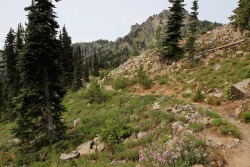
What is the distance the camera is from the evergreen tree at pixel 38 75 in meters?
14.1

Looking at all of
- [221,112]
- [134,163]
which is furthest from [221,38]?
[134,163]

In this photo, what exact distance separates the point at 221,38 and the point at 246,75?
1426 cm

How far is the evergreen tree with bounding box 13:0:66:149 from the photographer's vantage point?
14141 mm

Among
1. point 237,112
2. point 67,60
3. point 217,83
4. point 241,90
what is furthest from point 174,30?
point 67,60

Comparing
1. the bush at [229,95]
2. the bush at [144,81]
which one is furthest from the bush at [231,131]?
the bush at [144,81]

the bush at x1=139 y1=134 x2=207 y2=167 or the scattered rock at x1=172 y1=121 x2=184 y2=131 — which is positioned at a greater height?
the scattered rock at x1=172 y1=121 x2=184 y2=131

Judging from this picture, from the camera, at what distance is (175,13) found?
101 feet

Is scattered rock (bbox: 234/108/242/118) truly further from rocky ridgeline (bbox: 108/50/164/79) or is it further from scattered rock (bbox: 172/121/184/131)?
rocky ridgeline (bbox: 108/50/164/79)

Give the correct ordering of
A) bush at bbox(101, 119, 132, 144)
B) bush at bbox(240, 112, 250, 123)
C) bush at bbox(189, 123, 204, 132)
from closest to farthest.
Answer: bush at bbox(189, 123, 204, 132) → bush at bbox(101, 119, 132, 144) → bush at bbox(240, 112, 250, 123)

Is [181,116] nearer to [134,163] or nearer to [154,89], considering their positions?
[134,163]

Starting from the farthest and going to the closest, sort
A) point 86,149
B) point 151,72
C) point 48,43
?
point 151,72, point 48,43, point 86,149

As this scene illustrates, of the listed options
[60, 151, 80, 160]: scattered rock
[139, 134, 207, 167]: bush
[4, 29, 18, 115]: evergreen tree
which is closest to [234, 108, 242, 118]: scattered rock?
[139, 134, 207, 167]: bush

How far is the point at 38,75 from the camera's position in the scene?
14906 mm

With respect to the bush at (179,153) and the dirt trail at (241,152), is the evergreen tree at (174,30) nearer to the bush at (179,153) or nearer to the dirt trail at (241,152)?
the dirt trail at (241,152)
